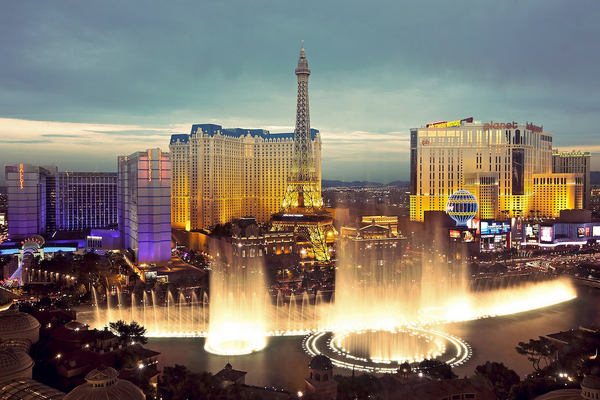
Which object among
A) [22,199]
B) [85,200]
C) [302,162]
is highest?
[302,162]

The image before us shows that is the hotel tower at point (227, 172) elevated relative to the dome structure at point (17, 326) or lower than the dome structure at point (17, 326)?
elevated

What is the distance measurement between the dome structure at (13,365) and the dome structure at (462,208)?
2356 inches

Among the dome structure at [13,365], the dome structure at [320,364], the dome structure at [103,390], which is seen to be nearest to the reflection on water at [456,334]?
the dome structure at [320,364]

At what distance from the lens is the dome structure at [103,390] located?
12795mm

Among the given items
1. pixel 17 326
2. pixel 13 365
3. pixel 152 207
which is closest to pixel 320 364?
pixel 13 365

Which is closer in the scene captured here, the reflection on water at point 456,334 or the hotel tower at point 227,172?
the reflection on water at point 456,334

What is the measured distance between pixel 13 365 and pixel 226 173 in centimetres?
7045

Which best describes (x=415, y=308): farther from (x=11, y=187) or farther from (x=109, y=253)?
(x=11, y=187)

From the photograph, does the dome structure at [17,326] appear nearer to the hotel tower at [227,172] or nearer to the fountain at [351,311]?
the fountain at [351,311]

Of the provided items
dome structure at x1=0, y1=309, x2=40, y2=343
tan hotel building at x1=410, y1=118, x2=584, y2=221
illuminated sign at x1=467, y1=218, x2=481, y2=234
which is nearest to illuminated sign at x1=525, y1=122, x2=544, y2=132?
tan hotel building at x1=410, y1=118, x2=584, y2=221

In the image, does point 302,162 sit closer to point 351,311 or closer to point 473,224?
point 473,224

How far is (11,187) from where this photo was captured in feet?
204

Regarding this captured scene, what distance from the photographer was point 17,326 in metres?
21.3

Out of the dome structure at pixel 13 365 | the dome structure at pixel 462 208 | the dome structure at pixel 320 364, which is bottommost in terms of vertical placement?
the dome structure at pixel 320 364
